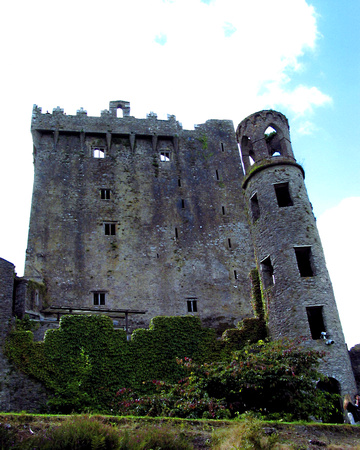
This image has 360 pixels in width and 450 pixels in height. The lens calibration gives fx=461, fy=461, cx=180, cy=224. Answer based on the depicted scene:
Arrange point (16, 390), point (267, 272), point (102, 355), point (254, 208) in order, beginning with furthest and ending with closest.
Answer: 1. point (254, 208)
2. point (267, 272)
3. point (102, 355)
4. point (16, 390)

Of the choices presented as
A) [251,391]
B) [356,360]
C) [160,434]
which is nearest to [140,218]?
[356,360]

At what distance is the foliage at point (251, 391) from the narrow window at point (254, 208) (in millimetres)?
6671

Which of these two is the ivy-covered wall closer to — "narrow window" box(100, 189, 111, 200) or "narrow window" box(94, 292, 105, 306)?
"narrow window" box(94, 292, 105, 306)

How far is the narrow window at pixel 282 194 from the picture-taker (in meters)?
20.5

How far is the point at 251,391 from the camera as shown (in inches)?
553

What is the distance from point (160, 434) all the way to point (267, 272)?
11.8 m

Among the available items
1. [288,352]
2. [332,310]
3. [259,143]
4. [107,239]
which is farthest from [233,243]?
[288,352]

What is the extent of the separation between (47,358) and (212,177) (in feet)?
71.6

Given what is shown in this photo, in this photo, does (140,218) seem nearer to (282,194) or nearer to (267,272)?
(282,194)

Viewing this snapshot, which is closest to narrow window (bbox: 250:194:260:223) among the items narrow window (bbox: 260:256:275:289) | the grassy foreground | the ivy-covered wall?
narrow window (bbox: 260:256:275:289)

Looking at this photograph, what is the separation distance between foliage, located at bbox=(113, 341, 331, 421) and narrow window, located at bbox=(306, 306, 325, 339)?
2.73 metres

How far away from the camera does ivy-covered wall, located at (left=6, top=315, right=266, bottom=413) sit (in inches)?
620

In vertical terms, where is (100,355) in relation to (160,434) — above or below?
above

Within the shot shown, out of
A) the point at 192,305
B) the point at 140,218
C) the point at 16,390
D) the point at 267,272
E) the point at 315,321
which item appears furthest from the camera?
the point at 140,218
